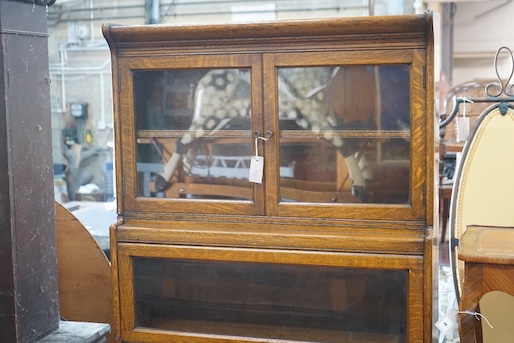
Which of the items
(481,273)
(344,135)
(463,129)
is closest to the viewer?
(481,273)

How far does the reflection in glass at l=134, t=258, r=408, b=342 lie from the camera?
218 cm

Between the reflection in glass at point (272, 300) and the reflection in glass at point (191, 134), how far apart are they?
26 cm

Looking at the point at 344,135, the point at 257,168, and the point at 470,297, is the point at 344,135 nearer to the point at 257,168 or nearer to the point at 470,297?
the point at 257,168

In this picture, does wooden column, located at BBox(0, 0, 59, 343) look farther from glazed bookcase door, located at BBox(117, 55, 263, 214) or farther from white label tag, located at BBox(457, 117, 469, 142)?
white label tag, located at BBox(457, 117, 469, 142)

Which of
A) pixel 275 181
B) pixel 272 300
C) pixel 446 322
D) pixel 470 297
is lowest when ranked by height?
pixel 446 322

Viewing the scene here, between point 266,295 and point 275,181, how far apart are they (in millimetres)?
404

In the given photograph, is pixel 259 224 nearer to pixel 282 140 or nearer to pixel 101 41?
pixel 282 140

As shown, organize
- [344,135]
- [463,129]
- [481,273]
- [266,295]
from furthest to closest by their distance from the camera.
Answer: [463,129] < [266,295] < [344,135] < [481,273]

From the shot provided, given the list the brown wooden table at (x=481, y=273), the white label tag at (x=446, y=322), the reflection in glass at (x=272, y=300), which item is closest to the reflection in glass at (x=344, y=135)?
the reflection in glass at (x=272, y=300)

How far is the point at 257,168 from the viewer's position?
220cm

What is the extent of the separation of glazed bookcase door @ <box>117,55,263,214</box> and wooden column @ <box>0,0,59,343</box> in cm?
43

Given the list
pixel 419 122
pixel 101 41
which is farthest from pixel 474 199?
pixel 101 41

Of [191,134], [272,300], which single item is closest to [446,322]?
[272,300]

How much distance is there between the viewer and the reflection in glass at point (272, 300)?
7.16ft
